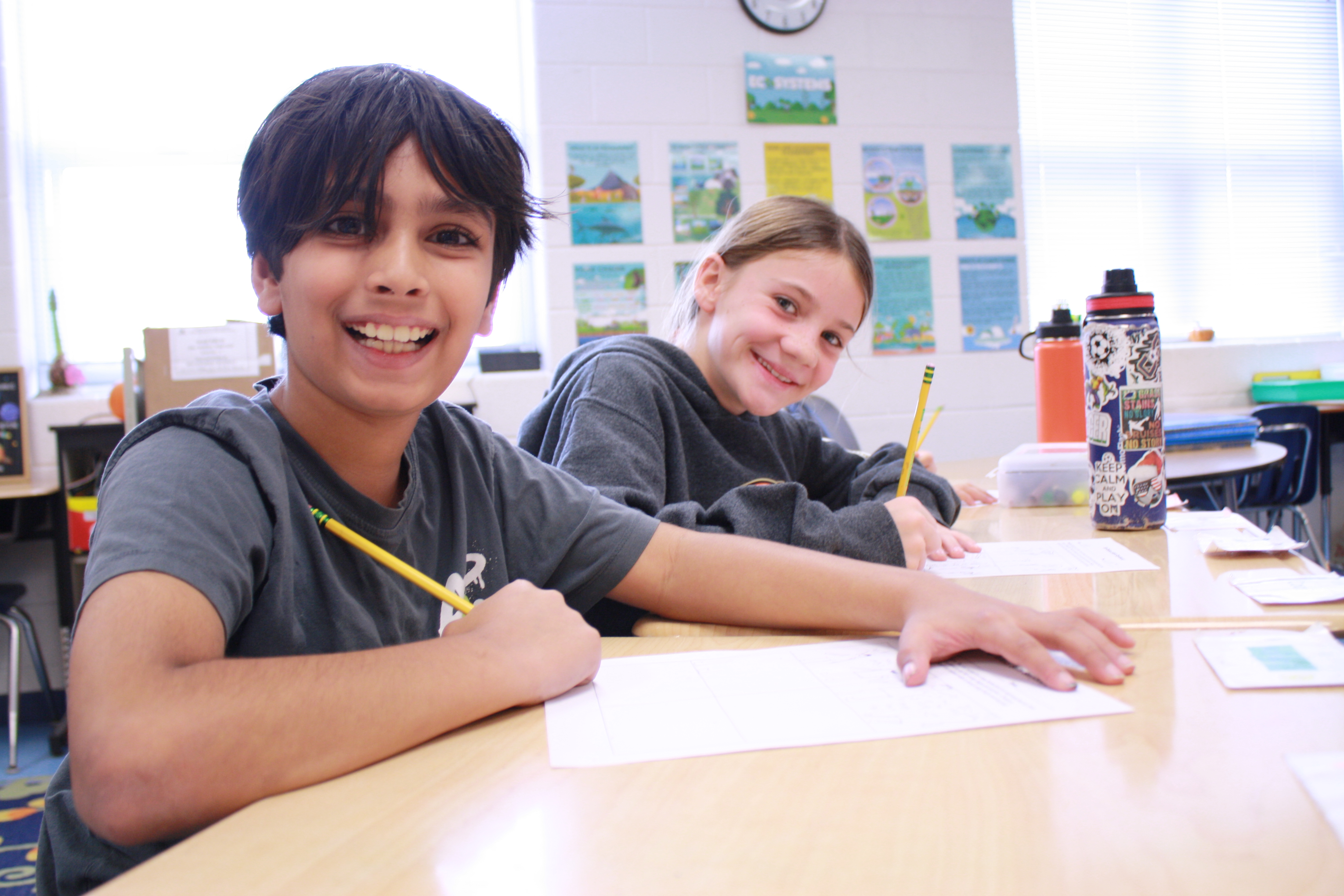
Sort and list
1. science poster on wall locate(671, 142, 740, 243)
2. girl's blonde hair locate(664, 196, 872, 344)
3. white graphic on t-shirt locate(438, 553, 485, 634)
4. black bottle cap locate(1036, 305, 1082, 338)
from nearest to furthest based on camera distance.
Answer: white graphic on t-shirt locate(438, 553, 485, 634) → girl's blonde hair locate(664, 196, 872, 344) → black bottle cap locate(1036, 305, 1082, 338) → science poster on wall locate(671, 142, 740, 243)

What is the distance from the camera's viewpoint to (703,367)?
1.37 meters

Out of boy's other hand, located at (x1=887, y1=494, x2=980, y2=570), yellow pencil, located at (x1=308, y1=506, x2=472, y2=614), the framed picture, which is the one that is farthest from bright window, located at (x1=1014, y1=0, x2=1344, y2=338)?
the framed picture

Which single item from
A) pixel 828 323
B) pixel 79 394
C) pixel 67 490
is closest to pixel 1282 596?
pixel 828 323

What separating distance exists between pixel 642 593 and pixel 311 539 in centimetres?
30

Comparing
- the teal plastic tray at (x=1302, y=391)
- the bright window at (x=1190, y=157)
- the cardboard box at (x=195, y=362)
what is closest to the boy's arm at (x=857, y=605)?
the cardboard box at (x=195, y=362)

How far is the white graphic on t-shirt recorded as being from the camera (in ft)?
2.64

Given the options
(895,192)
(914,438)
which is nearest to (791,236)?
(914,438)

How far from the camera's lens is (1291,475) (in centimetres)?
266

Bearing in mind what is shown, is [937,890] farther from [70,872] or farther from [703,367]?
[703,367]

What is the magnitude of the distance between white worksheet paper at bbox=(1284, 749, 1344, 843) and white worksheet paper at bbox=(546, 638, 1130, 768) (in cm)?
9

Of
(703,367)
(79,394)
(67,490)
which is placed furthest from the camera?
(79,394)

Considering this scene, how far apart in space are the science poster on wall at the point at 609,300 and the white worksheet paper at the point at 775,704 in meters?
2.14

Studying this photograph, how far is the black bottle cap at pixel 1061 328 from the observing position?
138 cm

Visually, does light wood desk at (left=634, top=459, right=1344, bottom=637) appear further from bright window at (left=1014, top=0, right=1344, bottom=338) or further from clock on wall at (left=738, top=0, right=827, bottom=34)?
bright window at (left=1014, top=0, right=1344, bottom=338)
